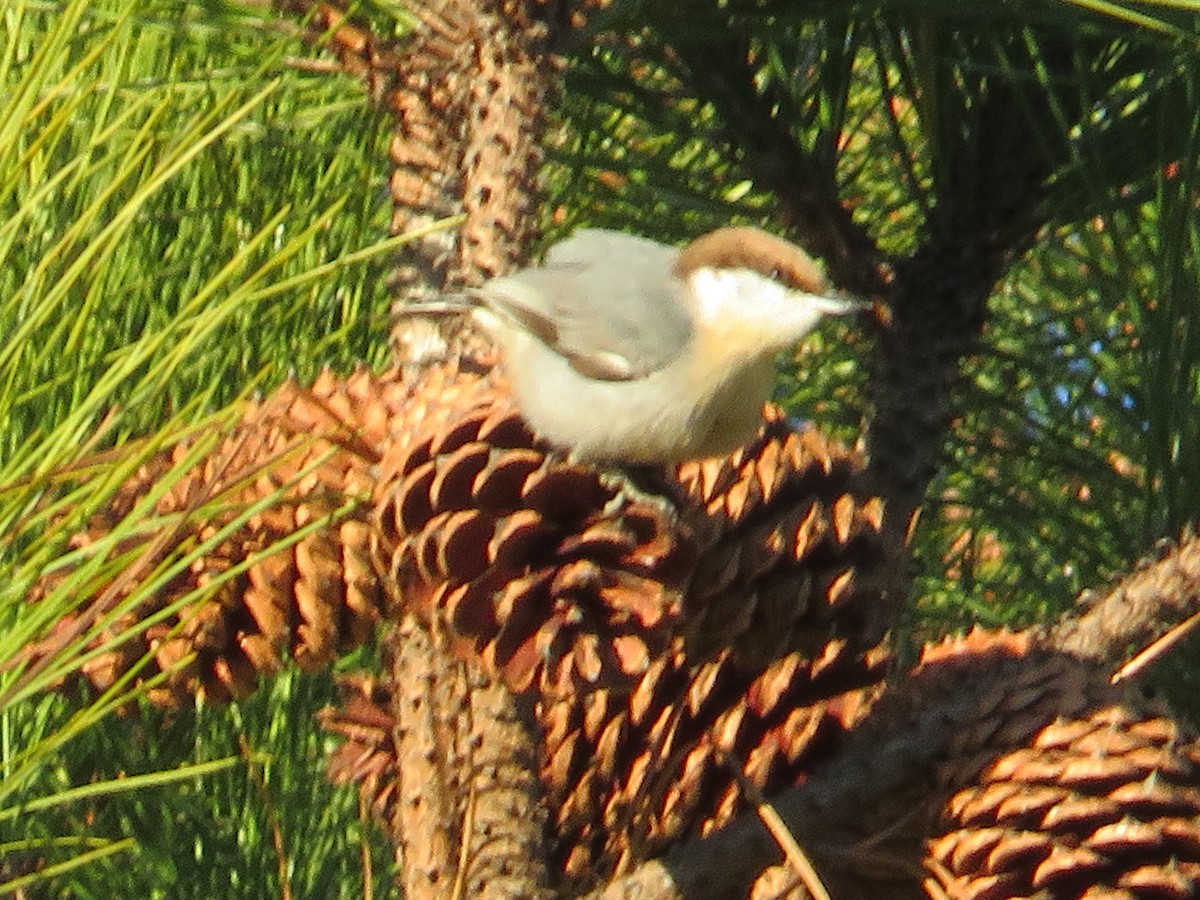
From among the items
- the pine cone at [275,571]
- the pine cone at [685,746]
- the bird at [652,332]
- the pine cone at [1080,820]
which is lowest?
the pine cone at [1080,820]

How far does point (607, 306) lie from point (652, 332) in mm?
76

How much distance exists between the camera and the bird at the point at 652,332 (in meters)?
0.95

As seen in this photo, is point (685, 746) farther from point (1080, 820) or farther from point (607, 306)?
point (607, 306)

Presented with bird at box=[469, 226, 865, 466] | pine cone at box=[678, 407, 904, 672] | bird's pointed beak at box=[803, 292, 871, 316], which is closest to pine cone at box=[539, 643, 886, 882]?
pine cone at box=[678, 407, 904, 672]

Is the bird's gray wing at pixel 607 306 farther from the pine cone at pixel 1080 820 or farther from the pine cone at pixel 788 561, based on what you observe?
the pine cone at pixel 1080 820

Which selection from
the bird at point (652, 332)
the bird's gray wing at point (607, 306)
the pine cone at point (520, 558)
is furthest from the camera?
the bird's gray wing at point (607, 306)

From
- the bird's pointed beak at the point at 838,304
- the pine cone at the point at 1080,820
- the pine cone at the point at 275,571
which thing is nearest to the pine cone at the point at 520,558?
the pine cone at the point at 275,571

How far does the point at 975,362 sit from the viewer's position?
49.2 inches

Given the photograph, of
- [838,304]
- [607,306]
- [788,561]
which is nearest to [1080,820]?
[788,561]

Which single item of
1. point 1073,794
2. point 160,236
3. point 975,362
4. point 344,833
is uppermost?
point 160,236

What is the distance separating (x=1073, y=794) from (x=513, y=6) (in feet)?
1.45

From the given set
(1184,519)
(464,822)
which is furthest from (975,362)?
(464,822)

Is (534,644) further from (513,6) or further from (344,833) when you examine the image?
(344,833)

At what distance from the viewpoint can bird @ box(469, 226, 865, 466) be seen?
0.95 m
